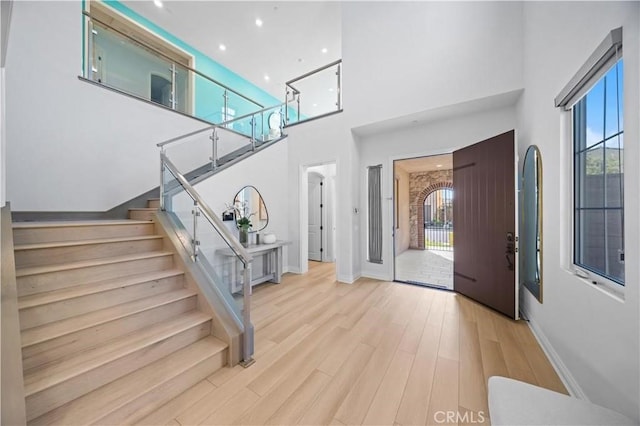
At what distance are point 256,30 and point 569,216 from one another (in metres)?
6.45

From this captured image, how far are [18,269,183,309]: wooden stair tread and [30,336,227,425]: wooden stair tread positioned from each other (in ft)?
2.30

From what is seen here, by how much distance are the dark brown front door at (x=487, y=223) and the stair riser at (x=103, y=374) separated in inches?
135

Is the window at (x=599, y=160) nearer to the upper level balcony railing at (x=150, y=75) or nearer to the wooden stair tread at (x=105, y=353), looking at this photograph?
the wooden stair tread at (x=105, y=353)

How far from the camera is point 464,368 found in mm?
1884

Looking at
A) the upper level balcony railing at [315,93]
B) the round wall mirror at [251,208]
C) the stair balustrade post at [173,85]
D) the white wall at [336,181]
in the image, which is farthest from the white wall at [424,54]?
the stair balustrade post at [173,85]

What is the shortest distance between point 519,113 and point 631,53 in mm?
2177

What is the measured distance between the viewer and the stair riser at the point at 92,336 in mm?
1397

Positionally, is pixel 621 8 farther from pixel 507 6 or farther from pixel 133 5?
pixel 133 5

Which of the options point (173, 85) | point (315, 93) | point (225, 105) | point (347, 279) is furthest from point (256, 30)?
point (347, 279)

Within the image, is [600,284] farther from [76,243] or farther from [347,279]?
[76,243]

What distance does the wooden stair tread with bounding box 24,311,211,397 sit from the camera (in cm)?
131

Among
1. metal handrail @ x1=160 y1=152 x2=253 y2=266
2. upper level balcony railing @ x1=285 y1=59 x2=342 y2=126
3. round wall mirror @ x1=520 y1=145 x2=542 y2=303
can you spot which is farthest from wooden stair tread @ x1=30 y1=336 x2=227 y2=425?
upper level balcony railing @ x1=285 y1=59 x2=342 y2=126

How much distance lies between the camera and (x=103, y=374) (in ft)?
4.83

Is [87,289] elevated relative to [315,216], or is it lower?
lower
